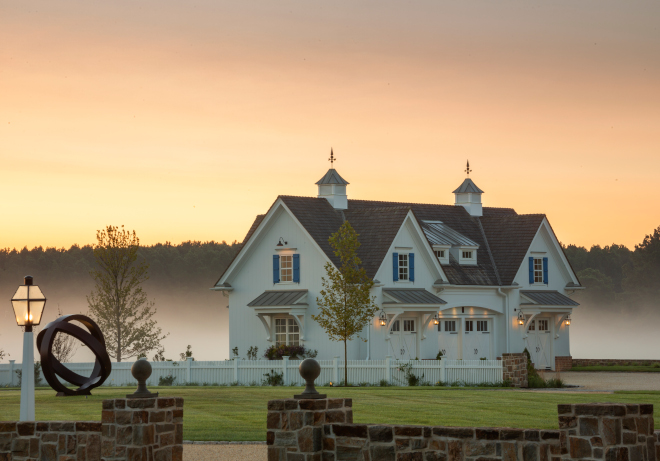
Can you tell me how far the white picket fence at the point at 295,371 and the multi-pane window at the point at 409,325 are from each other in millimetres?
5556

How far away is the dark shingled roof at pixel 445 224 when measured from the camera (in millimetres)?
40469

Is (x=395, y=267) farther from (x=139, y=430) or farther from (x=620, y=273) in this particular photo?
(x=620, y=273)

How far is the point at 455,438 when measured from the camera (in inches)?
487

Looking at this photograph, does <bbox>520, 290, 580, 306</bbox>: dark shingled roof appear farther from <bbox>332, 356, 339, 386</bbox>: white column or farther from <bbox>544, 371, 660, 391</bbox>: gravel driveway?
<bbox>332, 356, 339, 386</bbox>: white column

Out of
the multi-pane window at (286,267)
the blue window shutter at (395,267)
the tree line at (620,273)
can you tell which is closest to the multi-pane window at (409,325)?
the blue window shutter at (395,267)

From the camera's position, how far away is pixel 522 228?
46.9m

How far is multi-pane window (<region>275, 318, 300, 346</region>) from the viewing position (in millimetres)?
40438

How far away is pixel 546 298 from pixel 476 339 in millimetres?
4272

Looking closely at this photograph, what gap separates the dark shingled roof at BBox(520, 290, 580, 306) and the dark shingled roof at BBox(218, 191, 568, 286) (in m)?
1.34

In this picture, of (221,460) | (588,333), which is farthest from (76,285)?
(221,460)

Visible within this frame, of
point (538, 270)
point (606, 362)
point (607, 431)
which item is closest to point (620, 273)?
point (606, 362)

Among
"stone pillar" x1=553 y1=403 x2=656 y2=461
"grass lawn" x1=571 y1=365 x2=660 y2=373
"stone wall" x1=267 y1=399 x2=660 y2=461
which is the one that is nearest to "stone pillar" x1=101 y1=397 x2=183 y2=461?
"stone wall" x1=267 y1=399 x2=660 y2=461

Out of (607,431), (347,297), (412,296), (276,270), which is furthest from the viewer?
(276,270)

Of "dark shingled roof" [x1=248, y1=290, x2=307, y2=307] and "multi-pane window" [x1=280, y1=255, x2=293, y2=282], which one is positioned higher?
"multi-pane window" [x1=280, y1=255, x2=293, y2=282]
